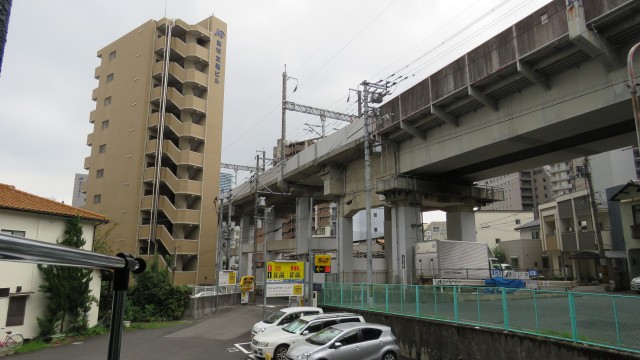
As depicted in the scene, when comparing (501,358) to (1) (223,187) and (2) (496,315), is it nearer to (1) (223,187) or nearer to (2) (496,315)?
(2) (496,315)

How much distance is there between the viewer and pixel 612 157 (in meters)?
64.1

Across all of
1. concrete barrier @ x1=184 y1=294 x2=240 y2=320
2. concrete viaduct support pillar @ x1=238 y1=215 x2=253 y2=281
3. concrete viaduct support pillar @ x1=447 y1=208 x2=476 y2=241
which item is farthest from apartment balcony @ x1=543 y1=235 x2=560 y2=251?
concrete barrier @ x1=184 y1=294 x2=240 y2=320

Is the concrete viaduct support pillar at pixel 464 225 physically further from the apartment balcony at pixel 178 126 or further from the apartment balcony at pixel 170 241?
the apartment balcony at pixel 178 126

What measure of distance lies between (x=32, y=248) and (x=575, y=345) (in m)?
14.0

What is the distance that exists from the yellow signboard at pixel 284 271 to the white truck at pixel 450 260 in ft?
25.1

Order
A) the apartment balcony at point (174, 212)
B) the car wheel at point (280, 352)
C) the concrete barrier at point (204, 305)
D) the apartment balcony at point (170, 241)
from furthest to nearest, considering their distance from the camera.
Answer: the apartment balcony at point (174, 212), the apartment balcony at point (170, 241), the concrete barrier at point (204, 305), the car wheel at point (280, 352)

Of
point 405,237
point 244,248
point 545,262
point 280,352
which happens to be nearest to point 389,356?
point 280,352

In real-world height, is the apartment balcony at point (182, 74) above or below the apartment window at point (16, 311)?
above

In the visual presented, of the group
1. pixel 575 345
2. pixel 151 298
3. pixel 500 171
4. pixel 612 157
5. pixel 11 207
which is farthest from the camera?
pixel 612 157

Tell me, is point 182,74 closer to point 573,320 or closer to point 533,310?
point 533,310

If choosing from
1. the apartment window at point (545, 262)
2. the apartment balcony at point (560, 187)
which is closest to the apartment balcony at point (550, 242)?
the apartment window at point (545, 262)

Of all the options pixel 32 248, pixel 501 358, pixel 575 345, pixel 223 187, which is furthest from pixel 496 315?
pixel 223 187

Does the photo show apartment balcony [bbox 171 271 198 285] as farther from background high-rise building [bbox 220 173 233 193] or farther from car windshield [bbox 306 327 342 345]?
car windshield [bbox 306 327 342 345]

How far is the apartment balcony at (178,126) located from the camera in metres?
46.9
